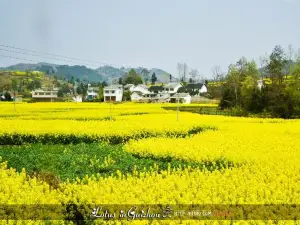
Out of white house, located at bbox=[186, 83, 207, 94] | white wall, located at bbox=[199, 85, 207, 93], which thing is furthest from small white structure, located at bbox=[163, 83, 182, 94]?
white wall, located at bbox=[199, 85, 207, 93]

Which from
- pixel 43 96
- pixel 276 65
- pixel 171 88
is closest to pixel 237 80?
pixel 276 65

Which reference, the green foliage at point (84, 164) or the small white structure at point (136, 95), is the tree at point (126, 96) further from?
the green foliage at point (84, 164)

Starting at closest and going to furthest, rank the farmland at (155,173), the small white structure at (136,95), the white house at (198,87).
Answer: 1. the farmland at (155,173)
2. the small white structure at (136,95)
3. the white house at (198,87)

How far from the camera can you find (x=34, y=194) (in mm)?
8023

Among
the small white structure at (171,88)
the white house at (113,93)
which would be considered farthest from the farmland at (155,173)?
the small white structure at (171,88)

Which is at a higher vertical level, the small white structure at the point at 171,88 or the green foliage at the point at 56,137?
the small white structure at the point at 171,88

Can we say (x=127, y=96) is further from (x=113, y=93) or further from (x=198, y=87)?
(x=198, y=87)

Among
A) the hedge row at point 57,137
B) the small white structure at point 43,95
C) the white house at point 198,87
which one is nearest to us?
the hedge row at point 57,137

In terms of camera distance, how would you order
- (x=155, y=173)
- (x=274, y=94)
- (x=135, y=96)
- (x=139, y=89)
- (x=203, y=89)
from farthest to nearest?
(x=203, y=89) → (x=139, y=89) → (x=135, y=96) → (x=274, y=94) → (x=155, y=173)

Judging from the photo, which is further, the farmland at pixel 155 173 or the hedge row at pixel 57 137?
the hedge row at pixel 57 137

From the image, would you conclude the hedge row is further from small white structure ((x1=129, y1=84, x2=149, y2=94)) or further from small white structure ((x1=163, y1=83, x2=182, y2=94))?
small white structure ((x1=163, y1=83, x2=182, y2=94))

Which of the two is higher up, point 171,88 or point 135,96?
point 171,88

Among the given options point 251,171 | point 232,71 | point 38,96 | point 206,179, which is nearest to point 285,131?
point 251,171

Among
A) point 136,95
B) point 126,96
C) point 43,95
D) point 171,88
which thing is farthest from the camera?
point 171,88
